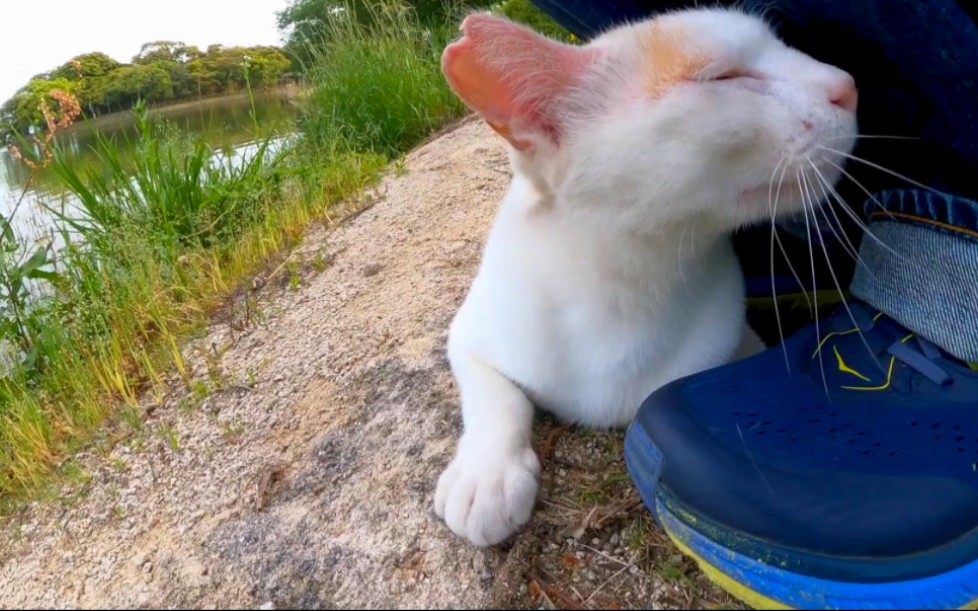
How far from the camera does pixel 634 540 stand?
892 mm

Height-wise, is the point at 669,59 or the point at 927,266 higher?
the point at 669,59

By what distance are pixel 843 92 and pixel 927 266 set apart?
0.84ft

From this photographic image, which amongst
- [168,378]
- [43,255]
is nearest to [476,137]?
A: [43,255]

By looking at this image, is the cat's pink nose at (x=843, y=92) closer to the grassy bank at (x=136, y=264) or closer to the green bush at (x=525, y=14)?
the grassy bank at (x=136, y=264)

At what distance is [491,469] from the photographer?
90 cm

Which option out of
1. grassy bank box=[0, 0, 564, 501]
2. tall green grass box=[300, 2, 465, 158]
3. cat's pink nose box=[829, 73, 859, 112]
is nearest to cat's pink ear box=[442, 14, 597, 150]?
cat's pink nose box=[829, 73, 859, 112]

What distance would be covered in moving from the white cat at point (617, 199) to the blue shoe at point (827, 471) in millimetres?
116

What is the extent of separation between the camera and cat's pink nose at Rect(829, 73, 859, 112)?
0.87m

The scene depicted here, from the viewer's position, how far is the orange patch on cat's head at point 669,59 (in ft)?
2.91

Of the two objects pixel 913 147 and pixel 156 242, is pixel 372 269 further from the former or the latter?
pixel 913 147

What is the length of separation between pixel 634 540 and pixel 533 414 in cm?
24

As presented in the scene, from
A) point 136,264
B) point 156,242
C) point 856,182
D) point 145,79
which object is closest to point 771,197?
point 856,182

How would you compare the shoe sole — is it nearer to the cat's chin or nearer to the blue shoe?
the blue shoe

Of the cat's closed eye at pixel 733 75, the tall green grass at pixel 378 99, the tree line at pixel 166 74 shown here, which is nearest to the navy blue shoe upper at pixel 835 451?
the cat's closed eye at pixel 733 75
